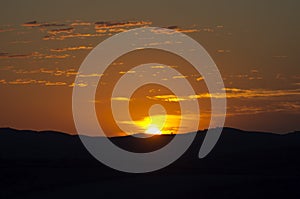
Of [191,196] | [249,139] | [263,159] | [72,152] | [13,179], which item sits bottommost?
[191,196]

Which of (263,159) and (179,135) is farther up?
(179,135)

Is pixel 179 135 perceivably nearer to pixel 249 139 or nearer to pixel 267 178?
pixel 249 139

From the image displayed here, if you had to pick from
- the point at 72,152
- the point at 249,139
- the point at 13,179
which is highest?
the point at 249,139

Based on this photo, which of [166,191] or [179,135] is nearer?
[166,191]

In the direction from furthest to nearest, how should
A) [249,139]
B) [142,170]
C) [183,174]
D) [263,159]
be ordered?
[249,139] → [263,159] → [142,170] → [183,174]

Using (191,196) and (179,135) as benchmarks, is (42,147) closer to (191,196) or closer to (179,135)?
(179,135)

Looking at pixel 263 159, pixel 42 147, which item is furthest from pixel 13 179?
pixel 42 147

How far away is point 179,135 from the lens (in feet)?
284

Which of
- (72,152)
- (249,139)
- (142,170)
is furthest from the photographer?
(249,139)

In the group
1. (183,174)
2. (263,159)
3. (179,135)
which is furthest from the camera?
(179,135)

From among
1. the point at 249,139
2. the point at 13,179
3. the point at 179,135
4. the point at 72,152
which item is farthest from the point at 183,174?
the point at 179,135

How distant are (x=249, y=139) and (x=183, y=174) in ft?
122

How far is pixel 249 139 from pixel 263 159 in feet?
87.9

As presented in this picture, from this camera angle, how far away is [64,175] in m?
43.8
